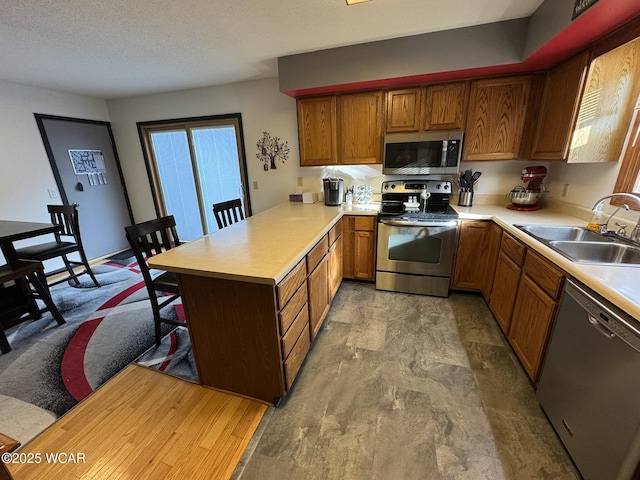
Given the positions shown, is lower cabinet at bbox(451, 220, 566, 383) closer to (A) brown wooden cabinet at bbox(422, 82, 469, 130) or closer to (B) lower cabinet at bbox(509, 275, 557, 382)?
(B) lower cabinet at bbox(509, 275, 557, 382)

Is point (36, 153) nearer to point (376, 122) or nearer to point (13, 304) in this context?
point (13, 304)

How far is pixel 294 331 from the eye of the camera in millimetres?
1636

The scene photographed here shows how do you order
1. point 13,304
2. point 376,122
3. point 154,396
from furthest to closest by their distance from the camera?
point 376,122 < point 13,304 < point 154,396

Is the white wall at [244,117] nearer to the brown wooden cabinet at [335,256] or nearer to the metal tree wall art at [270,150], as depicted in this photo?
the metal tree wall art at [270,150]

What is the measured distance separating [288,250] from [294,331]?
1.67ft

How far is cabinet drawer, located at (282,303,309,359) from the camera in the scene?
4.95 ft

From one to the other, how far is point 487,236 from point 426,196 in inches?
27.1

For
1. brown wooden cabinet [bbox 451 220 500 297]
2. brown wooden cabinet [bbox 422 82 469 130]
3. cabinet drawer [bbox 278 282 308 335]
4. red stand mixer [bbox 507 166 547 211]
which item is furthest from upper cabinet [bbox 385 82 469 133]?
cabinet drawer [bbox 278 282 308 335]

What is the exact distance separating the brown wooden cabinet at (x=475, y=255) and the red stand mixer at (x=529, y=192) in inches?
16.7

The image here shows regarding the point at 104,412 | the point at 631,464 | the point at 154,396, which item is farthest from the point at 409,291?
the point at 104,412

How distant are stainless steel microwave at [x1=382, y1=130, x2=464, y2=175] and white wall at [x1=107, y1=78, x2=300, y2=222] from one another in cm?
126

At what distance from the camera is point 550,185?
8.62ft

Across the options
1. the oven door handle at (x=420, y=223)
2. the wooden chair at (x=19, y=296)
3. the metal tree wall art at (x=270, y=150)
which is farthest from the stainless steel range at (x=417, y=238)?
the wooden chair at (x=19, y=296)

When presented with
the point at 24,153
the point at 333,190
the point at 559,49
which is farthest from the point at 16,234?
the point at 559,49
